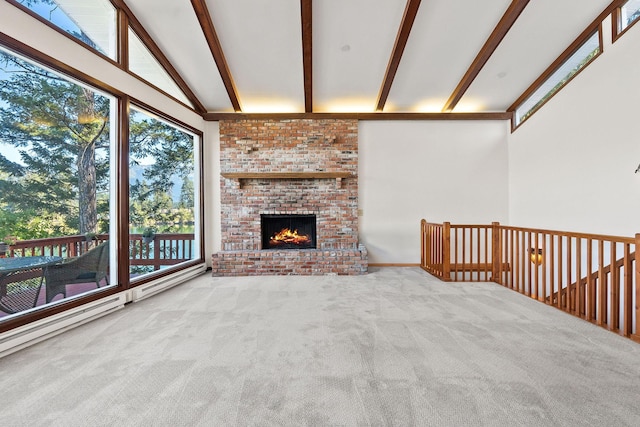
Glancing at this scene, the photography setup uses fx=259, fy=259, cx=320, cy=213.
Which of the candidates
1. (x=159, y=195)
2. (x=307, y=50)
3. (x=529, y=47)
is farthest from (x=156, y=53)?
(x=529, y=47)

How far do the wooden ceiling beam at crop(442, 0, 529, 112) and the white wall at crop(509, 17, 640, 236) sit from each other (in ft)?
4.59

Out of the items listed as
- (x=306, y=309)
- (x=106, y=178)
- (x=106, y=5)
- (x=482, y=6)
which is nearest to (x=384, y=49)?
(x=482, y=6)

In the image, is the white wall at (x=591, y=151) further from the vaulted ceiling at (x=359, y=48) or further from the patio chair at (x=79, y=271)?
the patio chair at (x=79, y=271)

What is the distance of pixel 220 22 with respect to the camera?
3.61 m

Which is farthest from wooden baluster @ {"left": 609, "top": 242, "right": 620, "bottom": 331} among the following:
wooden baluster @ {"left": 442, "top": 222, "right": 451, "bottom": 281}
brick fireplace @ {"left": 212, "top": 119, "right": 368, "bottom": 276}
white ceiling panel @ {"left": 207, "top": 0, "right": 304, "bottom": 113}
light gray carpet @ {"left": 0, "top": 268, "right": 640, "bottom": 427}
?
white ceiling panel @ {"left": 207, "top": 0, "right": 304, "bottom": 113}

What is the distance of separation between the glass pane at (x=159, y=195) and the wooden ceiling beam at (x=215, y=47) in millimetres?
1183

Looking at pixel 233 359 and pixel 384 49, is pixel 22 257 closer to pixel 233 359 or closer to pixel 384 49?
pixel 233 359

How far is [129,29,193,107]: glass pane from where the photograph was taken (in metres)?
3.62

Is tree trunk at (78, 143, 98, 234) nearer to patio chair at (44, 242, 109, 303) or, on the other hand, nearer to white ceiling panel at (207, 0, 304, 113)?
patio chair at (44, 242, 109, 303)

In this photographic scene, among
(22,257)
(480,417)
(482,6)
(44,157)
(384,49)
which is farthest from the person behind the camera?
(384,49)

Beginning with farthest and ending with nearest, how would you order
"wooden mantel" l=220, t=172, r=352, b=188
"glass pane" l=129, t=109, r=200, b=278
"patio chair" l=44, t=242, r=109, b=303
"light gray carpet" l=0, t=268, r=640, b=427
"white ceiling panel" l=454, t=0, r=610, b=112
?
"wooden mantel" l=220, t=172, r=352, b=188, "glass pane" l=129, t=109, r=200, b=278, "white ceiling panel" l=454, t=0, r=610, b=112, "patio chair" l=44, t=242, r=109, b=303, "light gray carpet" l=0, t=268, r=640, b=427

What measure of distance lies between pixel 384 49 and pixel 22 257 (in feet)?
16.8

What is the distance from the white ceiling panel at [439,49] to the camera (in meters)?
3.52

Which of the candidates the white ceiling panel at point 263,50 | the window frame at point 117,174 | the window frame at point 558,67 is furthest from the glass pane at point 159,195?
the window frame at point 558,67
